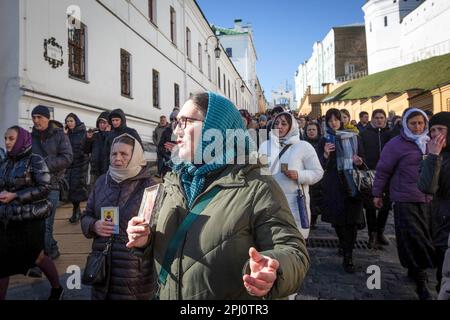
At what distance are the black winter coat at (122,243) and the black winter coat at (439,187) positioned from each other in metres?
2.71

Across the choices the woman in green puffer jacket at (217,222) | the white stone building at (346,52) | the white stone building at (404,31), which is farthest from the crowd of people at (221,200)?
the white stone building at (346,52)

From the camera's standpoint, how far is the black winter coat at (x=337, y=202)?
15.8 ft

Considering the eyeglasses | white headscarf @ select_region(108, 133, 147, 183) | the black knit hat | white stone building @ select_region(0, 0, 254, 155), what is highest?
white stone building @ select_region(0, 0, 254, 155)

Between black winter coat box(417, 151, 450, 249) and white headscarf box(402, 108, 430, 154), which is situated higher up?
white headscarf box(402, 108, 430, 154)

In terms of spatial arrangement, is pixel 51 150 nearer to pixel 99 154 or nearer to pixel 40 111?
pixel 40 111

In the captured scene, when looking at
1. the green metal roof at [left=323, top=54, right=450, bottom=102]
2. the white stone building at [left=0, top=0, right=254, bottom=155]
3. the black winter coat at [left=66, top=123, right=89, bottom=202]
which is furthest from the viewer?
the green metal roof at [left=323, top=54, right=450, bottom=102]

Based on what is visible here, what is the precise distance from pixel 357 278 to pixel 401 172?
1.51 meters

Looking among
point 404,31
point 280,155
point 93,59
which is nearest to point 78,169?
point 280,155

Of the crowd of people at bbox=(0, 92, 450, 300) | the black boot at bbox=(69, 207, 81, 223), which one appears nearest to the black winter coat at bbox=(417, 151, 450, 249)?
the crowd of people at bbox=(0, 92, 450, 300)

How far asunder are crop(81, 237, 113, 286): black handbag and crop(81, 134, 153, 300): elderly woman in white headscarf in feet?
0.11

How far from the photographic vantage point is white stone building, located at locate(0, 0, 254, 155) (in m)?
7.70

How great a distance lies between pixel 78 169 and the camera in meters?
7.14

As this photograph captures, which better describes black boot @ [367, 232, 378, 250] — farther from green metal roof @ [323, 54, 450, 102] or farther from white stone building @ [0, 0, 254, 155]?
green metal roof @ [323, 54, 450, 102]
